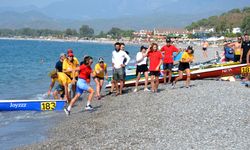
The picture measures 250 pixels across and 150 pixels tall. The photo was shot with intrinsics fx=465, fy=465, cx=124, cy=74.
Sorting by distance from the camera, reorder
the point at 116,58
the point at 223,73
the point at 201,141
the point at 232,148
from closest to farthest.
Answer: the point at 232,148, the point at 201,141, the point at 116,58, the point at 223,73

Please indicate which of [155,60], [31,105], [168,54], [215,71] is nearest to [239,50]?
[215,71]

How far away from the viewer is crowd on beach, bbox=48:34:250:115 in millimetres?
13258

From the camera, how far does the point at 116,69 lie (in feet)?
52.3

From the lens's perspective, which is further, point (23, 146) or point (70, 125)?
point (70, 125)

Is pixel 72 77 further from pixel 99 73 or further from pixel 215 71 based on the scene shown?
pixel 215 71

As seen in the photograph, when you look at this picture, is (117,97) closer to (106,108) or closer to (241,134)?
(106,108)

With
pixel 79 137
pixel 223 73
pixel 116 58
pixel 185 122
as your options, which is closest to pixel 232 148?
pixel 185 122

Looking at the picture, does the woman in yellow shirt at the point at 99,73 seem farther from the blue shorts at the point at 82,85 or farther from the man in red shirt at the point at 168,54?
the blue shorts at the point at 82,85

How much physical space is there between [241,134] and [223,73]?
10.2 meters

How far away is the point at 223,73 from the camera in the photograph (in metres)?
19.2

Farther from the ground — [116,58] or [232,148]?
[116,58]

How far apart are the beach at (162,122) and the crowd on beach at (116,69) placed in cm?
59

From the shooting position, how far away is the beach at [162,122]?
29.5 ft

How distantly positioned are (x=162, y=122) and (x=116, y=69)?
17.8 ft
